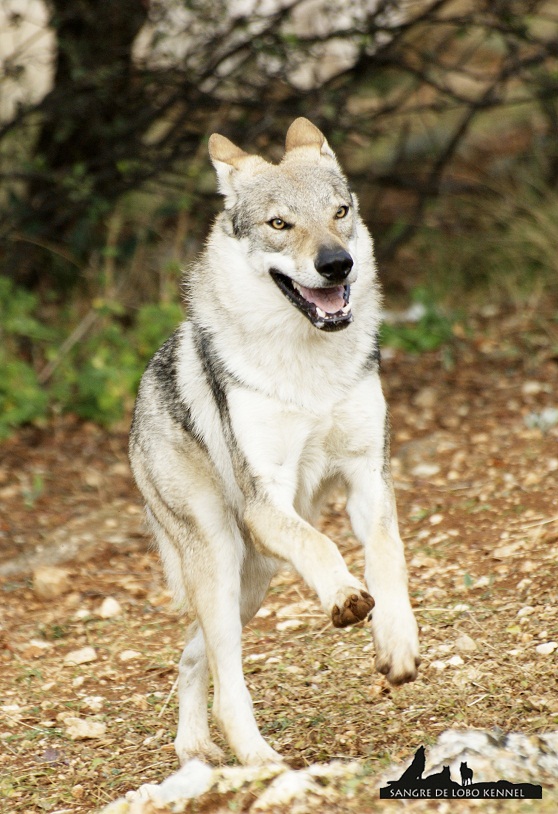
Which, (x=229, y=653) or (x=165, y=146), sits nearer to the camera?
(x=229, y=653)

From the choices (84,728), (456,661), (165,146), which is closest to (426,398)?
(165,146)

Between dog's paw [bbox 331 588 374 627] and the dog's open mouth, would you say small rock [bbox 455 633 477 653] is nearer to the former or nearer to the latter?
dog's paw [bbox 331 588 374 627]

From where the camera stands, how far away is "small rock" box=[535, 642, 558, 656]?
4.20 m

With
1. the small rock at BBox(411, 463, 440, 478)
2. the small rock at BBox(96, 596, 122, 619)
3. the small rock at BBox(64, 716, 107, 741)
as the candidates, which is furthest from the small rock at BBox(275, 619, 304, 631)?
the small rock at BBox(411, 463, 440, 478)

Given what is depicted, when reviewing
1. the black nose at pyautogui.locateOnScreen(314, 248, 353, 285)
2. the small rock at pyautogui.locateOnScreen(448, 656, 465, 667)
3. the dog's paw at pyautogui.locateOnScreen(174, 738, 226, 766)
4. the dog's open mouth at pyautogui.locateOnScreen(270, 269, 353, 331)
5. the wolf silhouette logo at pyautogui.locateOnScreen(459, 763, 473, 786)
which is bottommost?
the dog's paw at pyautogui.locateOnScreen(174, 738, 226, 766)

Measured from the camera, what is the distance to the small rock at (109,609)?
5746mm

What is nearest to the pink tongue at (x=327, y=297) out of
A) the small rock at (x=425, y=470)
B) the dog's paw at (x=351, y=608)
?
the dog's paw at (x=351, y=608)

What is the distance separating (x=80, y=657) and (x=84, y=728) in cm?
80

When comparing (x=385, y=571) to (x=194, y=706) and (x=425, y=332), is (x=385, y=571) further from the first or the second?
(x=425, y=332)

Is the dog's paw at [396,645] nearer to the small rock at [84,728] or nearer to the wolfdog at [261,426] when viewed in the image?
the wolfdog at [261,426]

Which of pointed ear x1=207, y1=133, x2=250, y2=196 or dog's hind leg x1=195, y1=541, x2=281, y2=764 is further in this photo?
pointed ear x1=207, y1=133, x2=250, y2=196

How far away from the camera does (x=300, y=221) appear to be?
168 inches

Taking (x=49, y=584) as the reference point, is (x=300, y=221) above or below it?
above

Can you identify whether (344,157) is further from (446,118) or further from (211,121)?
(446,118)
